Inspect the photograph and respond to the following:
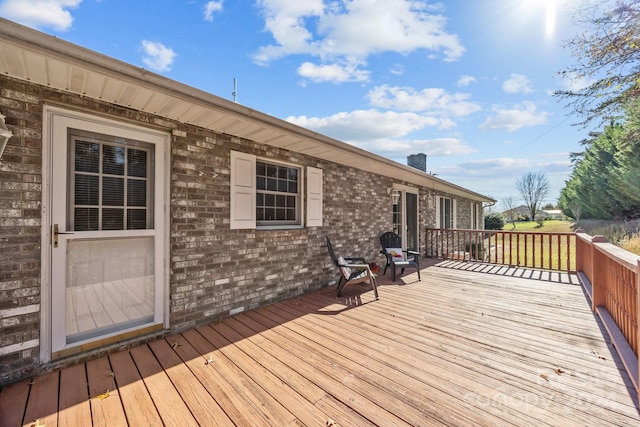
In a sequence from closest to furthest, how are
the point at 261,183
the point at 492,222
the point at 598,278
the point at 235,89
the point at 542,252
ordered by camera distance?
the point at 598,278 < the point at 261,183 < the point at 235,89 < the point at 542,252 < the point at 492,222

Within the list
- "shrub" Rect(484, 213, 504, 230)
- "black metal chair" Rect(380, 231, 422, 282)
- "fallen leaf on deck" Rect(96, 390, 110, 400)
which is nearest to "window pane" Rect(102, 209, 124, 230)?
"fallen leaf on deck" Rect(96, 390, 110, 400)

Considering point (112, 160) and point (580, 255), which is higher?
point (112, 160)

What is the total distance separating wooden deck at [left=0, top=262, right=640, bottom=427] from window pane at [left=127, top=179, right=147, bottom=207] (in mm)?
1528

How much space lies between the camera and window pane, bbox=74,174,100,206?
8.20ft

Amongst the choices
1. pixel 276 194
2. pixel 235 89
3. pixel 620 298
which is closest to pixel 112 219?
pixel 276 194

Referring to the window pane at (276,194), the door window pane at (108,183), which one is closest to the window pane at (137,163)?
the door window pane at (108,183)

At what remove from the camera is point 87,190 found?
8.34 feet

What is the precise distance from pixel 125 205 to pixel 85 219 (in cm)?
35

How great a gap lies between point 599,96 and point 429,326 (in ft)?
27.1

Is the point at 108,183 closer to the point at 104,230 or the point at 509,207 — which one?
the point at 104,230

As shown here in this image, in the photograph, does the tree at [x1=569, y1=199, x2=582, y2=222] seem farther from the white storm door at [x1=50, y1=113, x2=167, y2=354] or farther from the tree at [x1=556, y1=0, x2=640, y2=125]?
the white storm door at [x1=50, y1=113, x2=167, y2=354]

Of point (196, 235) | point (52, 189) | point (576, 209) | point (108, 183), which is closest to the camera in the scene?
point (52, 189)

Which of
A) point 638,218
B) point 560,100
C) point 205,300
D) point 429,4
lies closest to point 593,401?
point 205,300

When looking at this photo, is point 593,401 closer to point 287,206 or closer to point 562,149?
point 287,206
